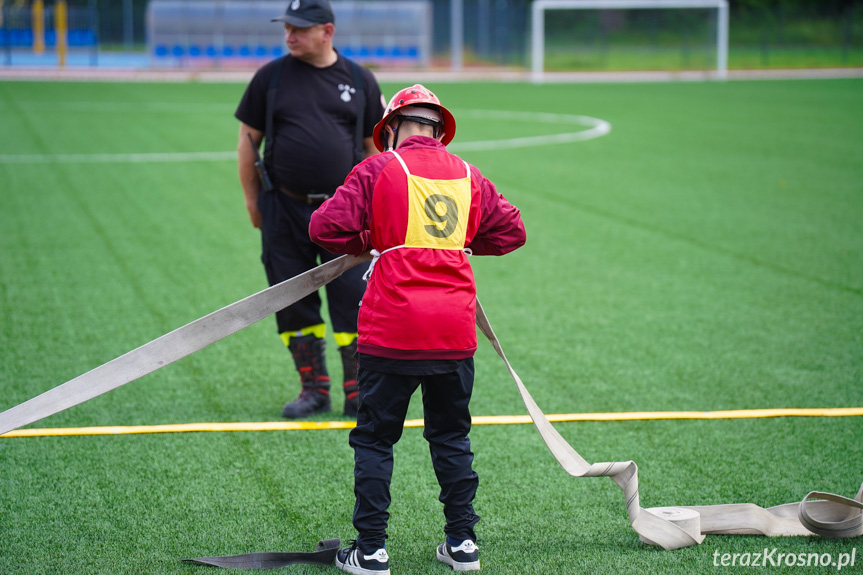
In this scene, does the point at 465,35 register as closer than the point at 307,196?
No

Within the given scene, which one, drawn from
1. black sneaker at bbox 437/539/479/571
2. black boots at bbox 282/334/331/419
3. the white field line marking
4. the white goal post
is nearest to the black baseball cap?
black boots at bbox 282/334/331/419

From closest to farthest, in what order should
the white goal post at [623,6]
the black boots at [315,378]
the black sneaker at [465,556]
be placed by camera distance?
the black sneaker at [465,556]
the black boots at [315,378]
the white goal post at [623,6]

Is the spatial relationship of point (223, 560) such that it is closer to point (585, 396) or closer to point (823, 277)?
point (585, 396)

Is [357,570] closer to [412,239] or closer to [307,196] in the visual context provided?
[412,239]

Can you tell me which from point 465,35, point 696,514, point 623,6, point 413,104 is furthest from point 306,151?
point 465,35

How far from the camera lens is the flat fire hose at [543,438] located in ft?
10.6

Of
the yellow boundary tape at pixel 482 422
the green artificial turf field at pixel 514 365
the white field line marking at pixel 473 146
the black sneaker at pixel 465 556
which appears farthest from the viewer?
the white field line marking at pixel 473 146

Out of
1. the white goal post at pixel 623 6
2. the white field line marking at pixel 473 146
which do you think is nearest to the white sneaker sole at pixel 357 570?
the white field line marking at pixel 473 146

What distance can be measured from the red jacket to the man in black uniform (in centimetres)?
165

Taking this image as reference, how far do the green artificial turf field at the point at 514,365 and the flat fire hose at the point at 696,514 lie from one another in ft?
0.19

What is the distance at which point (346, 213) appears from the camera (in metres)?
3.17

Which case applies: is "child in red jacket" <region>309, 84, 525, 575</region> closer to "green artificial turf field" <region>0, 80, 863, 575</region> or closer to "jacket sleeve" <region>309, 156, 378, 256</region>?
"jacket sleeve" <region>309, 156, 378, 256</region>

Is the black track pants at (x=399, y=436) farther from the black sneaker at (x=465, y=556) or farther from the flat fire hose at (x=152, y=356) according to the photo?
the flat fire hose at (x=152, y=356)

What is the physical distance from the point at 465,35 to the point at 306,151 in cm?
4102
